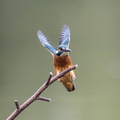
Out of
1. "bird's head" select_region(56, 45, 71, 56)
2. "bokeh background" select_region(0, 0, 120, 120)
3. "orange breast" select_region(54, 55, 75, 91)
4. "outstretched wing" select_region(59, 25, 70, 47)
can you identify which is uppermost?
"bokeh background" select_region(0, 0, 120, 120)

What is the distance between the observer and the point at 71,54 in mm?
2910

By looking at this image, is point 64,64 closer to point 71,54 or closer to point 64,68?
point 64,68

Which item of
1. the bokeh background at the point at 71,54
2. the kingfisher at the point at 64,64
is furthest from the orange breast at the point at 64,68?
the bokeh background at the point at 71,54

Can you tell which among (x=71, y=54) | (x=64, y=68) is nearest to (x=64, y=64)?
(x=64, y=68)

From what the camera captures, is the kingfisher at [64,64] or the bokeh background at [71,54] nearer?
the kingfisher at [64,64]

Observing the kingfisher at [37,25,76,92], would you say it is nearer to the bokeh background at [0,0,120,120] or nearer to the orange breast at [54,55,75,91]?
the orange breast at [54,55,75,91]

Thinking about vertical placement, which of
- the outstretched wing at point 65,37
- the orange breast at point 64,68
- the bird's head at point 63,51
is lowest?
the orange breast at point 64,68

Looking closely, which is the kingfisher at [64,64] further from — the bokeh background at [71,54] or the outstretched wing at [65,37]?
the bokeh background at [71,54]

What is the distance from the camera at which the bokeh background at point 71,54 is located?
2.78 metres

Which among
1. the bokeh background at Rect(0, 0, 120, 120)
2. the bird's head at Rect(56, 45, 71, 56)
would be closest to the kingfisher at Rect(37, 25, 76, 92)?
the bird's head at Rect(56, 45, 71, 56)

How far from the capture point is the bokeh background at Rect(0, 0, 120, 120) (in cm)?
278

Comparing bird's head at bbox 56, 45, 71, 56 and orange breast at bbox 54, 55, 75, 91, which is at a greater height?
bird's head at bbox 56, 45, 71, 56

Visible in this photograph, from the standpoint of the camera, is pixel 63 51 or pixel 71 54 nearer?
pixel 63 51

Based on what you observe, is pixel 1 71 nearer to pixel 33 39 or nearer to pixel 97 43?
pixel 33 39
